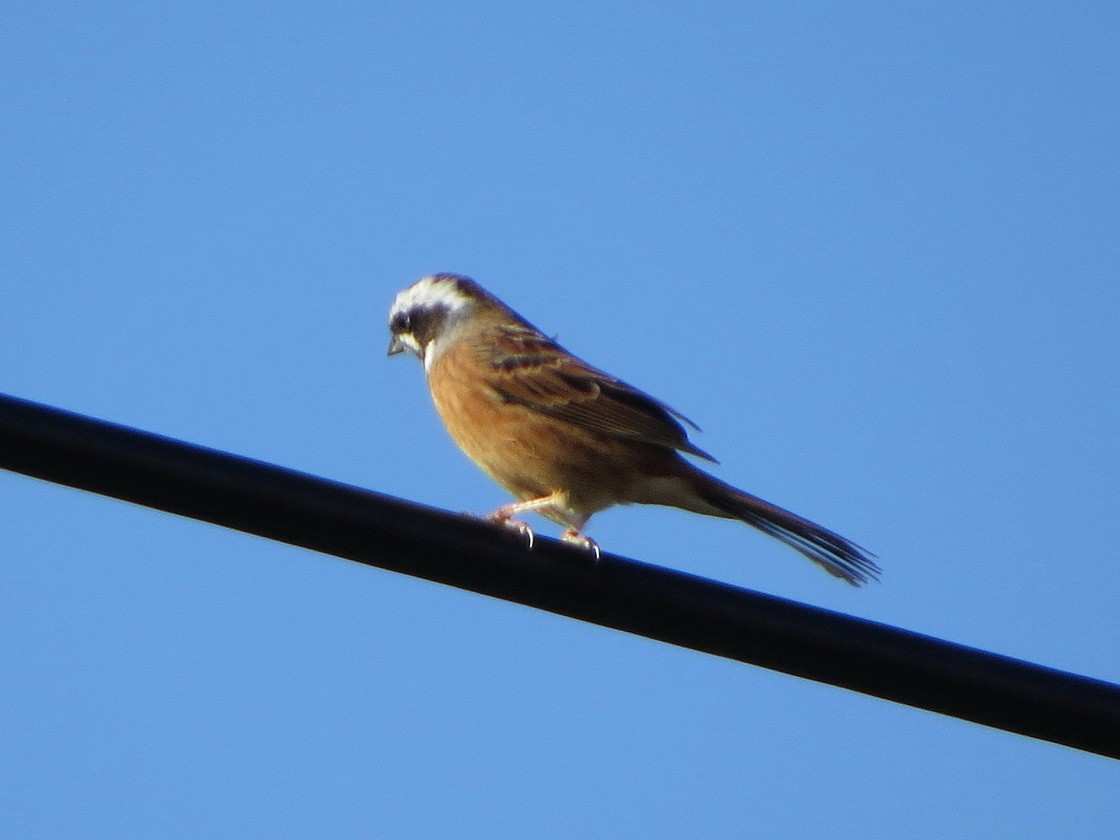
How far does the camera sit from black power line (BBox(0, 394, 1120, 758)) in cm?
321

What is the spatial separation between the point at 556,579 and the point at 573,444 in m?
3.25

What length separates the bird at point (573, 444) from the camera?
6.18m

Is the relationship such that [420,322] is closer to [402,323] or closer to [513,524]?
[402,323]

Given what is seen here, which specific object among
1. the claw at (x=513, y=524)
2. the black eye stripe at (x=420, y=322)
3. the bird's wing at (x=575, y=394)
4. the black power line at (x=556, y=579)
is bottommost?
the black power line at (x=556, y=579)

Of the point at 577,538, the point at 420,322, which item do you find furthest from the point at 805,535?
the point at 420,322

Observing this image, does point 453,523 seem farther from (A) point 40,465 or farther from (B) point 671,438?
(B) point 671,438

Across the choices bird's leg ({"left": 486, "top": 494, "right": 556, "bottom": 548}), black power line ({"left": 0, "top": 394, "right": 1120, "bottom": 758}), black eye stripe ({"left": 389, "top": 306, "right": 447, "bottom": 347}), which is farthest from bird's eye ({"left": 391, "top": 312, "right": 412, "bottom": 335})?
black power line ({"left": 0, "top": 394, "right": 1120, "bottom": 758})

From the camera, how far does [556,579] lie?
3.51 meters

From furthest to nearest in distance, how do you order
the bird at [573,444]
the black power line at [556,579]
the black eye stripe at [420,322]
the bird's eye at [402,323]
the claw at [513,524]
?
the bird's eye at [402,323] < the black eye stripe at [420,322] < the bird at [573,444] < the claw at [513,524] < the black power line at [556,579]

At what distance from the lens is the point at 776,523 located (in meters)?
6.01

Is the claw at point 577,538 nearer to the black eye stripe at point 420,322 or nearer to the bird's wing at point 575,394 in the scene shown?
the bird's wing at point 575,394

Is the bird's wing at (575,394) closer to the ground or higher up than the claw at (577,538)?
higher up

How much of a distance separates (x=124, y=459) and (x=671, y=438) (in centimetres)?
368

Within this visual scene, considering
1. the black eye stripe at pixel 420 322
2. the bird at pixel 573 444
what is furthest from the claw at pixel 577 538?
the black eye stripe at pixel 420 322
